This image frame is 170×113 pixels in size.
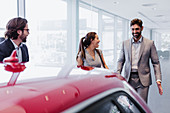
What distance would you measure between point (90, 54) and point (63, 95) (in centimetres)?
280

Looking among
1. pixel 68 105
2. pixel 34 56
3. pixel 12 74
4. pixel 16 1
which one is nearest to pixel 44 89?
pixel 68 105

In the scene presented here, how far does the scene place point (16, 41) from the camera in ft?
9.38

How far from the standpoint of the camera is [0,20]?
446cm

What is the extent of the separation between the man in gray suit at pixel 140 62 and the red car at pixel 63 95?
1807mm

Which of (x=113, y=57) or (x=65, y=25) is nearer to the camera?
(x=65, y=25)

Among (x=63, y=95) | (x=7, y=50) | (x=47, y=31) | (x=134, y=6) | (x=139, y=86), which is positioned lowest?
(x=139, y=86)

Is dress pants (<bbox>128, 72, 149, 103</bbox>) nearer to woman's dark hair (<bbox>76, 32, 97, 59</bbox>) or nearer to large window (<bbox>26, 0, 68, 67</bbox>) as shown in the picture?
woman's dark hair (<bbox>76, 32, 97, 59</bbox>)

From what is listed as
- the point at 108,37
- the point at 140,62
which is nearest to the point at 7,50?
the point at 140,62

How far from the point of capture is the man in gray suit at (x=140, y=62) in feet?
9.09

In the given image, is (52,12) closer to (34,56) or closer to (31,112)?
(34,56)

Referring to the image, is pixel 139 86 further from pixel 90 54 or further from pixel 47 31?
pixel 47 31

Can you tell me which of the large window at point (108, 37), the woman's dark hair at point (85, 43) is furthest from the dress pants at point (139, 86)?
the large window at point (108, 37)

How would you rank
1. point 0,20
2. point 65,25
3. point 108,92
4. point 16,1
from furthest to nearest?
1. point 65,25
2. point 16,1
3. point 0,20
4. point 108,92

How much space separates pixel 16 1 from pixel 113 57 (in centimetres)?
865
